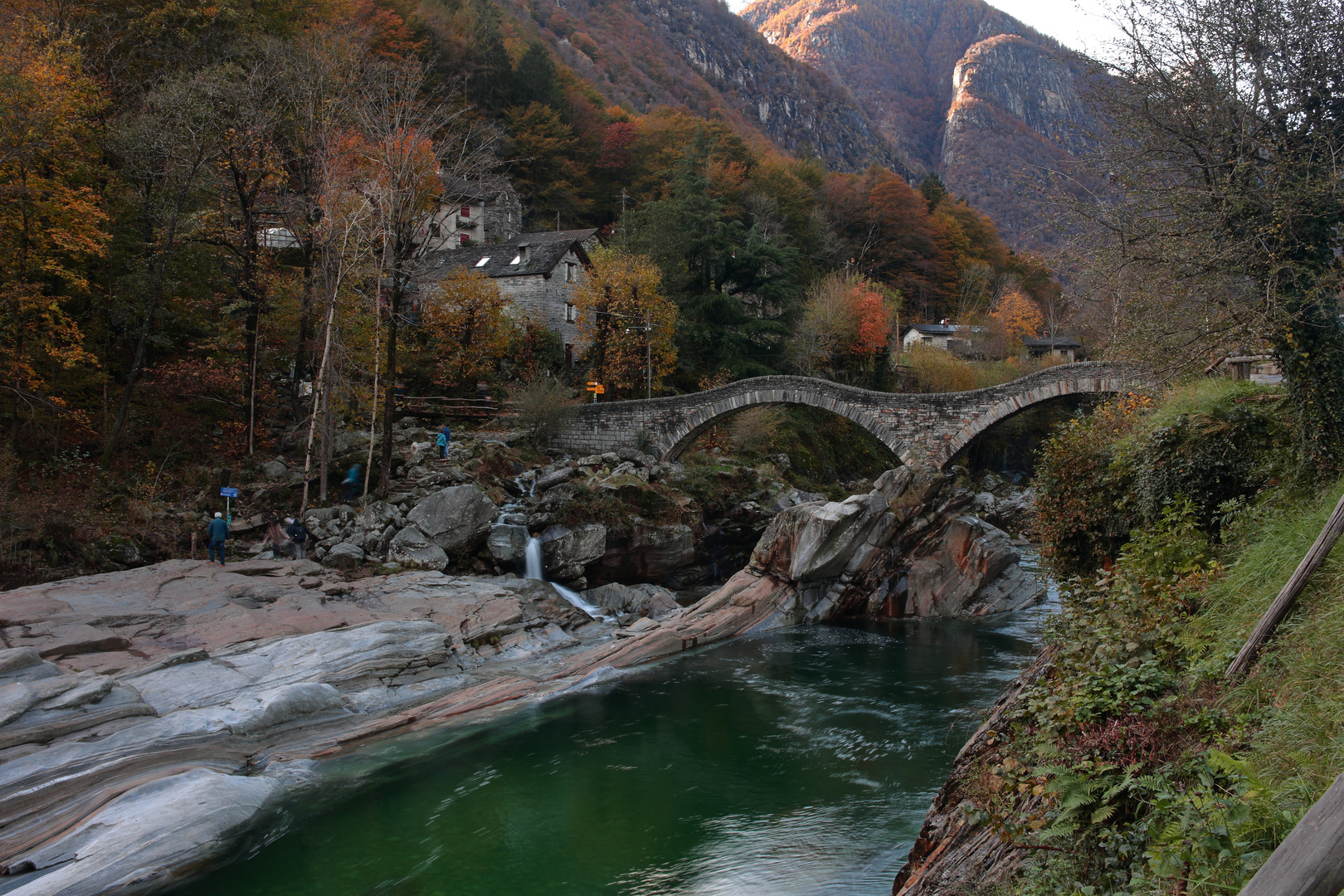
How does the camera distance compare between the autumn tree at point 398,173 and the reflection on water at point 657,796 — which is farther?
the autumn tree at point 398,173

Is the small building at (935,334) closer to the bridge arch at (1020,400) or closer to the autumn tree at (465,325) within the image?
the bridge arch at (1020,400)

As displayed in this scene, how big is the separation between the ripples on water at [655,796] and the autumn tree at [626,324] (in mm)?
21240

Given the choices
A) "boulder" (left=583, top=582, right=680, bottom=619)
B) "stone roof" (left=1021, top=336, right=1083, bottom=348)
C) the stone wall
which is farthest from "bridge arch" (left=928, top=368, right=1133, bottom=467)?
"stone roof" (left=1021, top=336, right=1083, bottom=348)

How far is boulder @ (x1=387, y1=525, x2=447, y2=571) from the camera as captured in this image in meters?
17.7

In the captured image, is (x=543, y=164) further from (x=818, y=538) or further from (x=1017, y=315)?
(x=818, y=538)

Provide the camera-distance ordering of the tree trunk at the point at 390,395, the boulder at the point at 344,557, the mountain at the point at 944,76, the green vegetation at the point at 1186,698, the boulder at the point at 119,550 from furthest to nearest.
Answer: the mountain at the point at 944,76 → the tree trunk at the point at 390,395 → the boulder at the point at 344,557 → the boulder at the point at 119,550 → the green vegetation at the point at 1186,698

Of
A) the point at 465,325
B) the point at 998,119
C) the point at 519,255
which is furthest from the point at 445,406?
the point at 998,119

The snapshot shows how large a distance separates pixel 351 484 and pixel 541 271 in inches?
758

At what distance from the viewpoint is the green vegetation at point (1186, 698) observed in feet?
13.0

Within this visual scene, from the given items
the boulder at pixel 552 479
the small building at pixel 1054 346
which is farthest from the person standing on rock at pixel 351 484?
the small building at pixel 1054 346

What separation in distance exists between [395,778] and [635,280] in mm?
26367

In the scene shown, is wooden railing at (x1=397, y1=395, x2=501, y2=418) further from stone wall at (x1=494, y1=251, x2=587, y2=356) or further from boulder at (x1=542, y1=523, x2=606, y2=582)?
boulder at (x1=542, y1=523, x2=606, y2=582)

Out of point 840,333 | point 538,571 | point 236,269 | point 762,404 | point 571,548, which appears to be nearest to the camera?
point 538,571

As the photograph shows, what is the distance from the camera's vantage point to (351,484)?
66.1 ft
